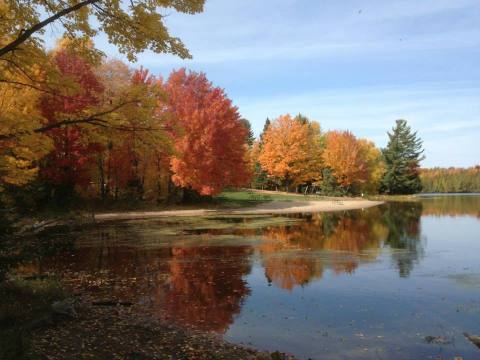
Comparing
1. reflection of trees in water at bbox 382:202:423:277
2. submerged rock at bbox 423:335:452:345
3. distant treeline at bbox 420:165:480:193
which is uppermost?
distant treeline at bbox 420:165:480:193

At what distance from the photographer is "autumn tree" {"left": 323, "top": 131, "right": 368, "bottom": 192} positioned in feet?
198

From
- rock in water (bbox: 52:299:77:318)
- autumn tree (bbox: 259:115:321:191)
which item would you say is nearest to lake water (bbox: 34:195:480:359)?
rock in water (bbox: 52:299:77:318)

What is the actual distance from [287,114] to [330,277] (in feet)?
158

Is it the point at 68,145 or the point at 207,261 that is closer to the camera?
the point at 207,261

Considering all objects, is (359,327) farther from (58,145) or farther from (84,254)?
(58,145)

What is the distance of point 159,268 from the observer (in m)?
13.4

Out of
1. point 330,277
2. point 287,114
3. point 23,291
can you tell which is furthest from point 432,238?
point 287,114

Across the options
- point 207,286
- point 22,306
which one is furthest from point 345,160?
point 22,306

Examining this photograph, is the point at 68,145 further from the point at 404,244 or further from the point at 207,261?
the point at 404,244

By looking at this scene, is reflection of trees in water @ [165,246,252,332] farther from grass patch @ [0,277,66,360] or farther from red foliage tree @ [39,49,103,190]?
red foliage tree @ [39,49,103,190]

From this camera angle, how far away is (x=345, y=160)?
60.2 metres

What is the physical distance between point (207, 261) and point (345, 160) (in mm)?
48572

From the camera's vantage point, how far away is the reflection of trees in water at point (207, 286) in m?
8.70

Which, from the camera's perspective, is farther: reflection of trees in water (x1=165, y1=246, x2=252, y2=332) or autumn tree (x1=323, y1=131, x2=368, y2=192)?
autumn tree (x1=323, y1=131, x2=368, y2=192)
